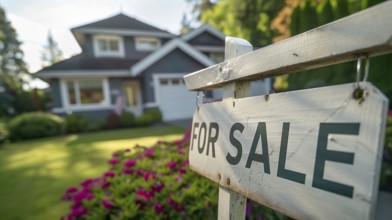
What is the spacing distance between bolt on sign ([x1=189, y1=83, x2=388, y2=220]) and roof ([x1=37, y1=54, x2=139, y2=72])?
1167 centimetres

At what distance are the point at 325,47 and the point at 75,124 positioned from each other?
34.6 feet

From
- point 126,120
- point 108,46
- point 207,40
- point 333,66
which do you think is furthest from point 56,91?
point 333,66

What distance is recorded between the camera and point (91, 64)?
37.7ft

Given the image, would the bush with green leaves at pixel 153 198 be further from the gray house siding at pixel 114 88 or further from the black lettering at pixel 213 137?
the gray house siding at pixel 114 88

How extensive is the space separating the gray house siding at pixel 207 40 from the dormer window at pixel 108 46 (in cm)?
451

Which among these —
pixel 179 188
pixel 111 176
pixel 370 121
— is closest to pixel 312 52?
pixel 370 121

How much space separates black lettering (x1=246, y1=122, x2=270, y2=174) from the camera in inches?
30.7

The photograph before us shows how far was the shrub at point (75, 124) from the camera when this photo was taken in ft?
31.4

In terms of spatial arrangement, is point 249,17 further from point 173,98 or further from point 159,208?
point 159,208

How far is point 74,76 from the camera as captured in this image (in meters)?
10.7

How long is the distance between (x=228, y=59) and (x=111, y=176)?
6.68ft

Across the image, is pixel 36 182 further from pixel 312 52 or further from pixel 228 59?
pixel 312 52

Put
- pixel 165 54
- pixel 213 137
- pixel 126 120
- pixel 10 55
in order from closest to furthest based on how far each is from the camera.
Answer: pixel 213 137 < pixel 126 120 < pixel 165 54 < pixel 10 55

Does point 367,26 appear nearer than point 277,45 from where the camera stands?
Yes
